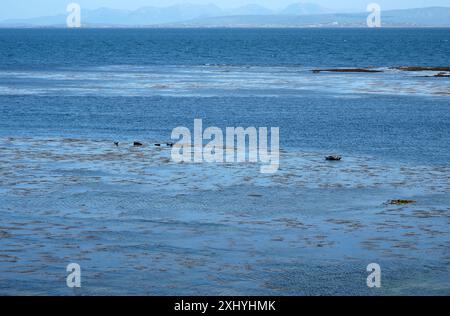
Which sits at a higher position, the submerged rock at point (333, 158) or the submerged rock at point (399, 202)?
the submerged rock at point (333, 158)

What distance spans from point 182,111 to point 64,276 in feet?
106

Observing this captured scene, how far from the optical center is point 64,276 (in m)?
17.4

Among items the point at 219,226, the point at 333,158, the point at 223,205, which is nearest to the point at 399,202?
the point at 223,205

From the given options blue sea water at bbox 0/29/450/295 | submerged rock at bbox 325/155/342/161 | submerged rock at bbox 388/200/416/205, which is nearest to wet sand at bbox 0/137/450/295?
blue sea water at bbox 0/29/450/295

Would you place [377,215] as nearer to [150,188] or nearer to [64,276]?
[150,188]

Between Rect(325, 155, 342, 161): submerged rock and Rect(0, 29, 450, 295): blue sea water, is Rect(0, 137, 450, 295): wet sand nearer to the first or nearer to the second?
Rect(0, 29, 450, 295): blue sea water

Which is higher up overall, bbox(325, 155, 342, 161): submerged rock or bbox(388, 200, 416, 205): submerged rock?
bbox(325, 155, 342, 161): submerged rock

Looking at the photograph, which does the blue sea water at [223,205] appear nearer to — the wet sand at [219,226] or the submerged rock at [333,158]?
the wet sand at [219,226]

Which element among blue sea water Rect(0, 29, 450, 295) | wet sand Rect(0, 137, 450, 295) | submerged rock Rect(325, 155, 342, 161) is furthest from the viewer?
submerged rock Rect(325, 155, 342, 161)

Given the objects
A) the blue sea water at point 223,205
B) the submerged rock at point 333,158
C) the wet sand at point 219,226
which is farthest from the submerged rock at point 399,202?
the submerged rock at point 333,158

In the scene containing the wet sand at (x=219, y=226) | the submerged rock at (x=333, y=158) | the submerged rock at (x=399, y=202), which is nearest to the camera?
the wet sand at (x=219, y=226)

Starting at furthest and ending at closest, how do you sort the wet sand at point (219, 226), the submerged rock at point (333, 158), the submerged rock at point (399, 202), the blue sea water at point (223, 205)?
the submerged rock at point (333, 158) → the submerged rock at point (399, 202) → the blue sea water at point (223, 205) → the wet sand at point (219, 226)

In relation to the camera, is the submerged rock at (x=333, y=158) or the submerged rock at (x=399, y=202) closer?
the submerged rock at (x=399, y=202)
